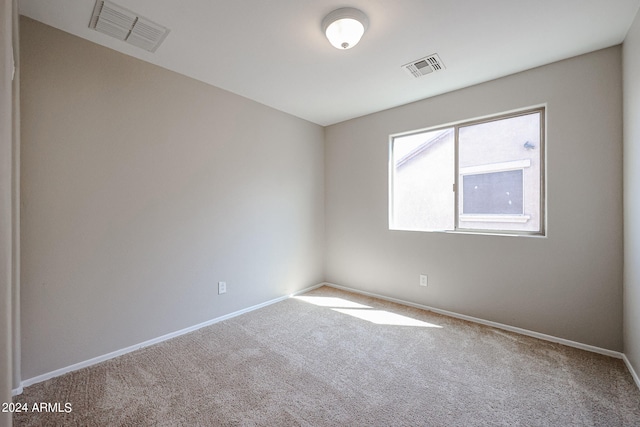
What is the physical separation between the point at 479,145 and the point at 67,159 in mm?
3831

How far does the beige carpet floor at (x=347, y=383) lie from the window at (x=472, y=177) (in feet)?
3.92

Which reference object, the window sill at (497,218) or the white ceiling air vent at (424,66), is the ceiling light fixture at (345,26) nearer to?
the white ceiling air vent at (424,66)

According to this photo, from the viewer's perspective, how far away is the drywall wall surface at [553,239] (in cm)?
225

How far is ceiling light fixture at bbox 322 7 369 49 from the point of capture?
1848mm

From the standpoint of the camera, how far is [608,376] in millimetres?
1972

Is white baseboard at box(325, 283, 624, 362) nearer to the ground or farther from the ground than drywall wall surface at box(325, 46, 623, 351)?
nearer to the ground

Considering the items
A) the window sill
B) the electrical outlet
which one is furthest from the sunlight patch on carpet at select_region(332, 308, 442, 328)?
the window sill

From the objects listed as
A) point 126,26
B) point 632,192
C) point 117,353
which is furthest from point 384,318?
point 126,26

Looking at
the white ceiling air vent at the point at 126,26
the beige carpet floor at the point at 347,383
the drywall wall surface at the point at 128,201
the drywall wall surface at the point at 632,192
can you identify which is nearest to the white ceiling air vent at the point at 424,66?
the drywall wall surface at the point at 632,192

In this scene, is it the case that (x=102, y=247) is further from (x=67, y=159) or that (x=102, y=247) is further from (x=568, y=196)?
(x=568, y=196)

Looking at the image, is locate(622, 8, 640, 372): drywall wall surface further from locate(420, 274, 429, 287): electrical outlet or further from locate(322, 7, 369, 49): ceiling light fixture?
locate(322, 7, 369, 49): ceiling light fixture

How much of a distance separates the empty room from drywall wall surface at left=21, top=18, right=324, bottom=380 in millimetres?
16

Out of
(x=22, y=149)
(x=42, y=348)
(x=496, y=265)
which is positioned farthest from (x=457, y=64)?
(x=42, y=348)

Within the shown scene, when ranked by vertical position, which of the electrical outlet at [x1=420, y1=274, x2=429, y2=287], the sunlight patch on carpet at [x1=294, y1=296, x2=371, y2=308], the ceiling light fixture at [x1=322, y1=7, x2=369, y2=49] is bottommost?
the sunlight patch on carpet at [x1=294, y1=296, x2=371, y2=308]
